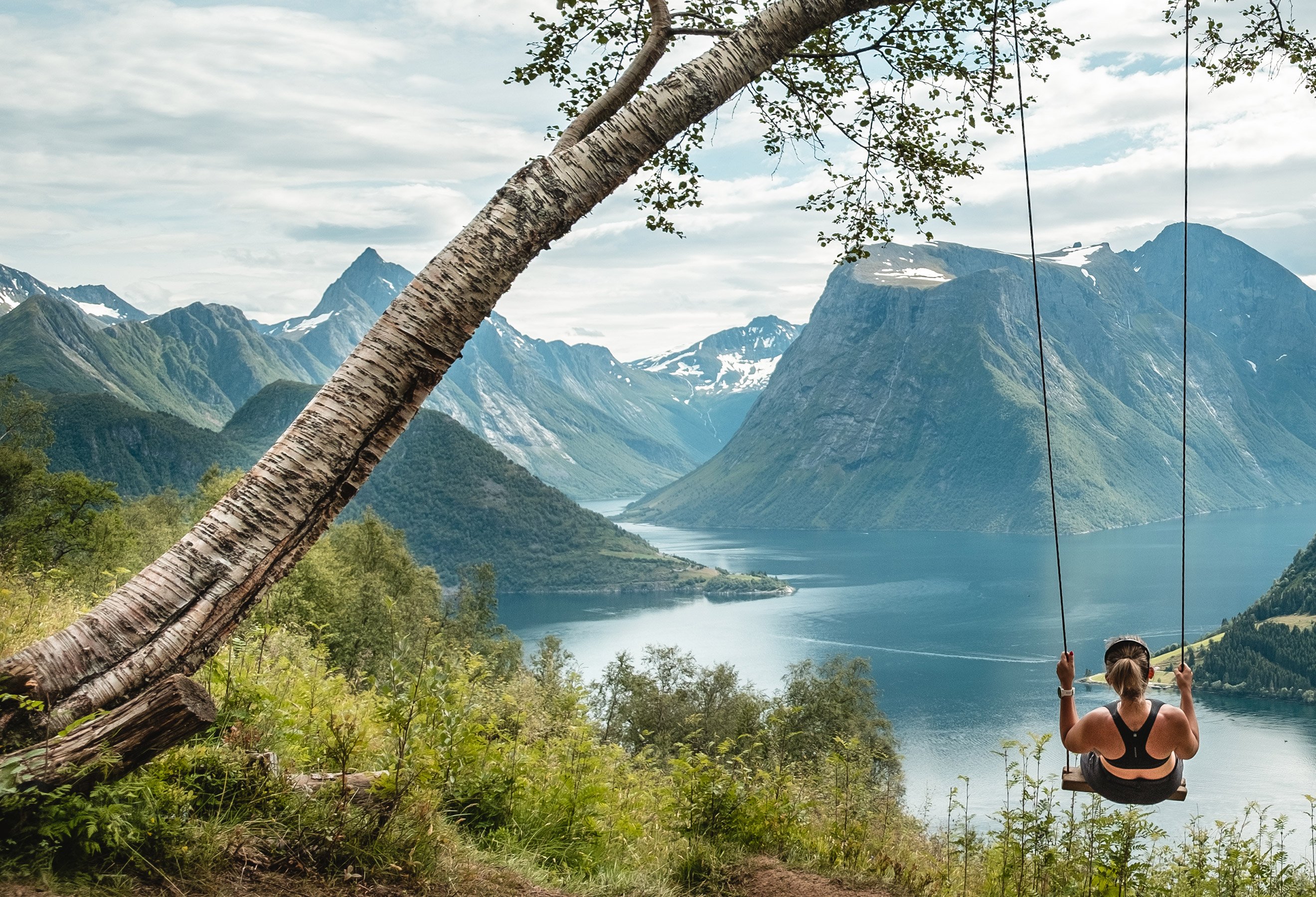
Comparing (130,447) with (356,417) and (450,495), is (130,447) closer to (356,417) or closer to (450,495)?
(450,495)

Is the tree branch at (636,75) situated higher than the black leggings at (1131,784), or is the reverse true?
the tree branch at (636,75)

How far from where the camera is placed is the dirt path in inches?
179

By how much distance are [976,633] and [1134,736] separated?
103675mm

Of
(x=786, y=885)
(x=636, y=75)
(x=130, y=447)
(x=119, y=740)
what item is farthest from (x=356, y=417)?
(x=130, y=447)

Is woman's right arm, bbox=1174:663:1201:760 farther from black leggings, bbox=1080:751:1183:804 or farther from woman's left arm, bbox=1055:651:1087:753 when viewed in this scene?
woman's left arm, bbox=1055:651:1087:753

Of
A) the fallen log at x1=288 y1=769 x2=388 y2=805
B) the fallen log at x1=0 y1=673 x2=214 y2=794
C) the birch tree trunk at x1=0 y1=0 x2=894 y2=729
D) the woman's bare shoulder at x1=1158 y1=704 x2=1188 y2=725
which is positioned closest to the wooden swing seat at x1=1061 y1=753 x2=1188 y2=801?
the woman's bare shoulder at x1=1158 y1=704 x2=1188 y2=725

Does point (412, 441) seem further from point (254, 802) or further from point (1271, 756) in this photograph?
point (254, 802)

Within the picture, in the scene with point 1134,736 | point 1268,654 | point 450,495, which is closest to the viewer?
point 1134,736

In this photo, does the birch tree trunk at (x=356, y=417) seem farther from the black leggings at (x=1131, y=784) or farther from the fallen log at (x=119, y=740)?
the black leggings at (x=1131, y=784)

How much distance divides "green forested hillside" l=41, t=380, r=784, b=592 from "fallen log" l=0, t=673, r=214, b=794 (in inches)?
5320

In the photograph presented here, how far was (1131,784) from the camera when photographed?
457 cm

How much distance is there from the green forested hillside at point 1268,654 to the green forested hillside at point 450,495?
57126 millimetres

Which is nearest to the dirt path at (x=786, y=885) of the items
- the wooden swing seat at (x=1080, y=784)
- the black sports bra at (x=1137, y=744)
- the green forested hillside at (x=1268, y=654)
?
the wooden swing seat at (x=1080, y=784)

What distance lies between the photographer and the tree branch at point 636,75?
183 inches
